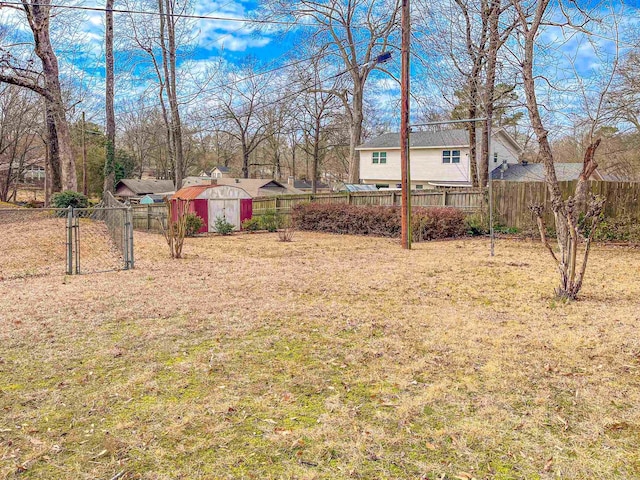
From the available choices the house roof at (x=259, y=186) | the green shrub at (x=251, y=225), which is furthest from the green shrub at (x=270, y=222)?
the house roof at (x=259, y=186)

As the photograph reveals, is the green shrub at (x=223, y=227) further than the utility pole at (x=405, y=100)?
Yes

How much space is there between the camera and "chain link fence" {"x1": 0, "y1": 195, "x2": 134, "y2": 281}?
7.42 metres

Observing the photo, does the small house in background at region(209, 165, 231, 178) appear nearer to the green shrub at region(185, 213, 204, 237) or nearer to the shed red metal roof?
the shed red metal roof

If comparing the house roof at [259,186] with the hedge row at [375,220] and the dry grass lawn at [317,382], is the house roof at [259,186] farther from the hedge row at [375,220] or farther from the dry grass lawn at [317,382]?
the dry grass lawn at [317,382]

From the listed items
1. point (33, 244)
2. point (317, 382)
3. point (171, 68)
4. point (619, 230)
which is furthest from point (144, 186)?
point (317, 382)

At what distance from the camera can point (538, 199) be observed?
1334 centimetres

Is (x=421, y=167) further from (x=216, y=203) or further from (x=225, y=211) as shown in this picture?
(x=216, y=203)

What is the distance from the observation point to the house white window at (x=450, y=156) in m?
29.3

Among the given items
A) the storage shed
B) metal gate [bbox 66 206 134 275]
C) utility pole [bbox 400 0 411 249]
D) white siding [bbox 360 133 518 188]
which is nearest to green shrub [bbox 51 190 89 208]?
metal gate [bbox 66 206 134 275]

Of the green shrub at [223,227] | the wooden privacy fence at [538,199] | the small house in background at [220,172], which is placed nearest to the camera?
the wooden privacy fence at [538,199]

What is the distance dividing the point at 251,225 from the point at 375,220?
200 inches

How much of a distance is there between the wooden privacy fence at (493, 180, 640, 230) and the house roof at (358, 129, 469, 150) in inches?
604

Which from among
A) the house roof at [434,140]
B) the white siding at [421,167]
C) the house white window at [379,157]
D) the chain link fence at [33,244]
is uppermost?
the house roof at [434,140]

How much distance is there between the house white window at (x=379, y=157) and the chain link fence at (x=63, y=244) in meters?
21.3
